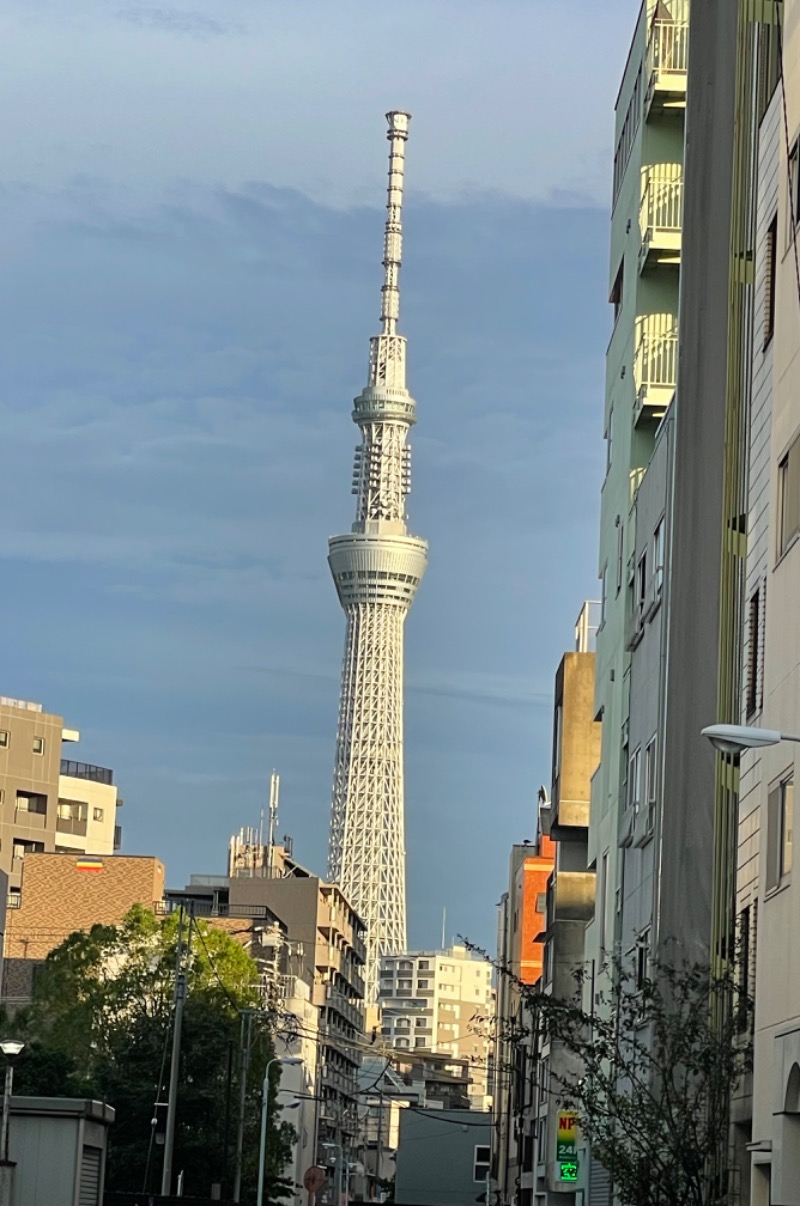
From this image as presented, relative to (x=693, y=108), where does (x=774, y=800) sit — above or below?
below

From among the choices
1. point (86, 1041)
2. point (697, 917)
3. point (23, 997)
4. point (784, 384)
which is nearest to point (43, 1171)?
point (697, 917)

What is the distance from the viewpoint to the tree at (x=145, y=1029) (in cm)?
7069

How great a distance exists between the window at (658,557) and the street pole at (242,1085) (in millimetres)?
43856

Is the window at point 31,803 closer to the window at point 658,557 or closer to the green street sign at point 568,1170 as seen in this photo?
the green street sign at point 568,1170

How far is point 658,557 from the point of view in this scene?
35031 millimetres

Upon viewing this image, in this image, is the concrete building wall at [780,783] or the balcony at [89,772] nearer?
the concrete building wall at [780,783]

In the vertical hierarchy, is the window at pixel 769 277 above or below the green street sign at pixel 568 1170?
above

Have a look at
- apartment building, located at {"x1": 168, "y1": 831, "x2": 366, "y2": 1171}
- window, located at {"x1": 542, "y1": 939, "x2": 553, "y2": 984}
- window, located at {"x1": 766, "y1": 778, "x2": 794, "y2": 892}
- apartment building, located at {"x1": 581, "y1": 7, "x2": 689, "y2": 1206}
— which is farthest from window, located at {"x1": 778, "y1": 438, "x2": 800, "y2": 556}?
apartment building, located at {"x1": 168, "y1": 831, "x2": 366, "y2": 1171}

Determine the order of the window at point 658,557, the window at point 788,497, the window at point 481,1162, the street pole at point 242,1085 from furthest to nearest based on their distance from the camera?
A: 1. the window at point 481,1162
2. the street pole at point 242,1085
3. the window at point 658,557
4. the window at point 788,497

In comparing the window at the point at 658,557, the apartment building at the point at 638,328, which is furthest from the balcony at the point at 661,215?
the window at the point at 658,557

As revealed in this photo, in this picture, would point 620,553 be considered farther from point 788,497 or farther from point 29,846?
point 29,846

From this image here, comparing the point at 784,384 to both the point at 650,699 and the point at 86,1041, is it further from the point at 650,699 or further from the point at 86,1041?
the point at 86,1041

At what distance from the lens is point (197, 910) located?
140000 millimetres

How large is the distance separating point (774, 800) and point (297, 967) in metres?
118
